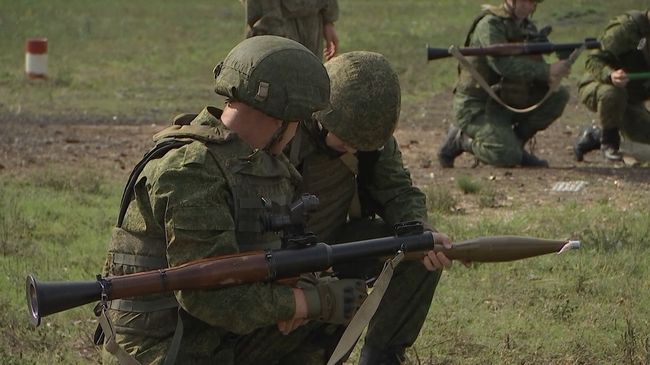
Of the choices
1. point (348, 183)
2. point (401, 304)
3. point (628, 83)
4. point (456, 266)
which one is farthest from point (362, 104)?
point (628, 83)

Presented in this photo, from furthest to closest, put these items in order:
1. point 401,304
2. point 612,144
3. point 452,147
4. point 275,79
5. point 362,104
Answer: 1. point 612,144
2. point 452,147
3. point 401,304
4. point 362,104
5. point 275,79

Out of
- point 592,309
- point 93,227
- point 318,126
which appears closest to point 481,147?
point 93,227

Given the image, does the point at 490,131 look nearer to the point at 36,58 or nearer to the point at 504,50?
the point at 504,50

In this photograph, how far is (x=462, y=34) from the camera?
21734 millimetres

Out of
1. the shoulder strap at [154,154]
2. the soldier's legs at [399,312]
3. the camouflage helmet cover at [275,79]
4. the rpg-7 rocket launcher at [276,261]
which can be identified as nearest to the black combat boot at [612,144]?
the soldier's legs at [399,312]

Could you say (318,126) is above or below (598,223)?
above

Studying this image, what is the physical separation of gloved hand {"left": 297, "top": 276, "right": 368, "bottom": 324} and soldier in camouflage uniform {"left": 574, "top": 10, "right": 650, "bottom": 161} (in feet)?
21.7

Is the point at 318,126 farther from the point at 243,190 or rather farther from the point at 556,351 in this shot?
the point at 556,351

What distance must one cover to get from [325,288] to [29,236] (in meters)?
4.19

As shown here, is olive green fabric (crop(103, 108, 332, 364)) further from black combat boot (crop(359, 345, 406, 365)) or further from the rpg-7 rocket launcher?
black combat boot (crop(359, 345, 406, 365))

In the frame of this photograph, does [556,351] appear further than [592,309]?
No

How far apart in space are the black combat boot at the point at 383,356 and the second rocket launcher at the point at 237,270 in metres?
0.78

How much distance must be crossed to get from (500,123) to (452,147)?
537mm

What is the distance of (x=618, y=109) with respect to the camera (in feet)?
34.9
